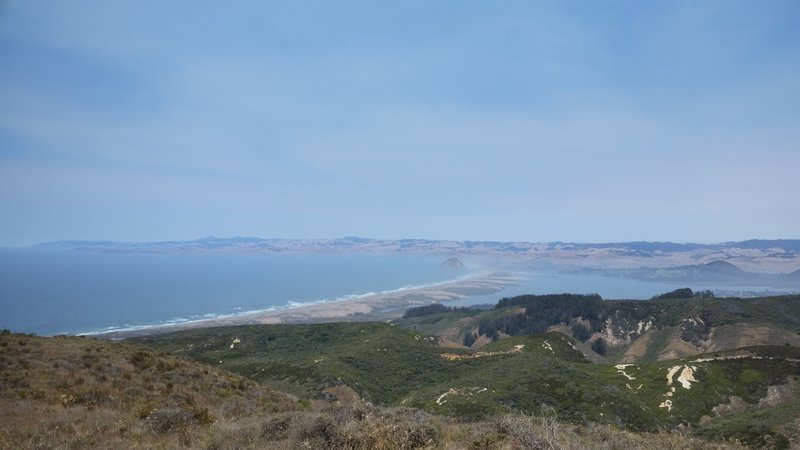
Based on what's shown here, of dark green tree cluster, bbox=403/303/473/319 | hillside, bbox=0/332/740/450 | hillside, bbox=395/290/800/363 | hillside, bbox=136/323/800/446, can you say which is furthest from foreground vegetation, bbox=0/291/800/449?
dark green tree cluster, bbox=403/303/473/319

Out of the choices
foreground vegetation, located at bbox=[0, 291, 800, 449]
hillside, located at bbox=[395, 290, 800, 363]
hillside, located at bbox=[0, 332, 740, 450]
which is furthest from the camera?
hillside, located at bbox=[395, 290, 800, 363]

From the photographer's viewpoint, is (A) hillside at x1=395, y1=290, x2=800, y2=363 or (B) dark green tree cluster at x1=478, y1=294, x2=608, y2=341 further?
(B) dark green tree cluster at x1=478, y1=294, x2=608, y2=341

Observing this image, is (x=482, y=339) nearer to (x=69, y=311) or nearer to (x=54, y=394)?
(x=54, y=394)

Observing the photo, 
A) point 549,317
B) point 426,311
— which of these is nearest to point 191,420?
point 549,317

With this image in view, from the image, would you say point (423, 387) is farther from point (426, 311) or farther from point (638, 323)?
point (426, 311)

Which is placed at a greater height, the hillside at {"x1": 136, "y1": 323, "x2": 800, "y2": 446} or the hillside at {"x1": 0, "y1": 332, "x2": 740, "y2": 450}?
the hillside at {"x1": 0, "y1": 332, "x2": 740, "y2": 450}

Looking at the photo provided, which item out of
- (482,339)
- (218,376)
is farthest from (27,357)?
(482,339)

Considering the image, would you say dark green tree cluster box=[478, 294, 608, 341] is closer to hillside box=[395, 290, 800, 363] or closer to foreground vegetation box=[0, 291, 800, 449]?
hillside box=[395, 290, 800, 363]

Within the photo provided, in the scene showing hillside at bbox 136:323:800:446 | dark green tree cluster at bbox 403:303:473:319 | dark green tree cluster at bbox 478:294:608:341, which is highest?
hillside at bbox 136:323:800:446
